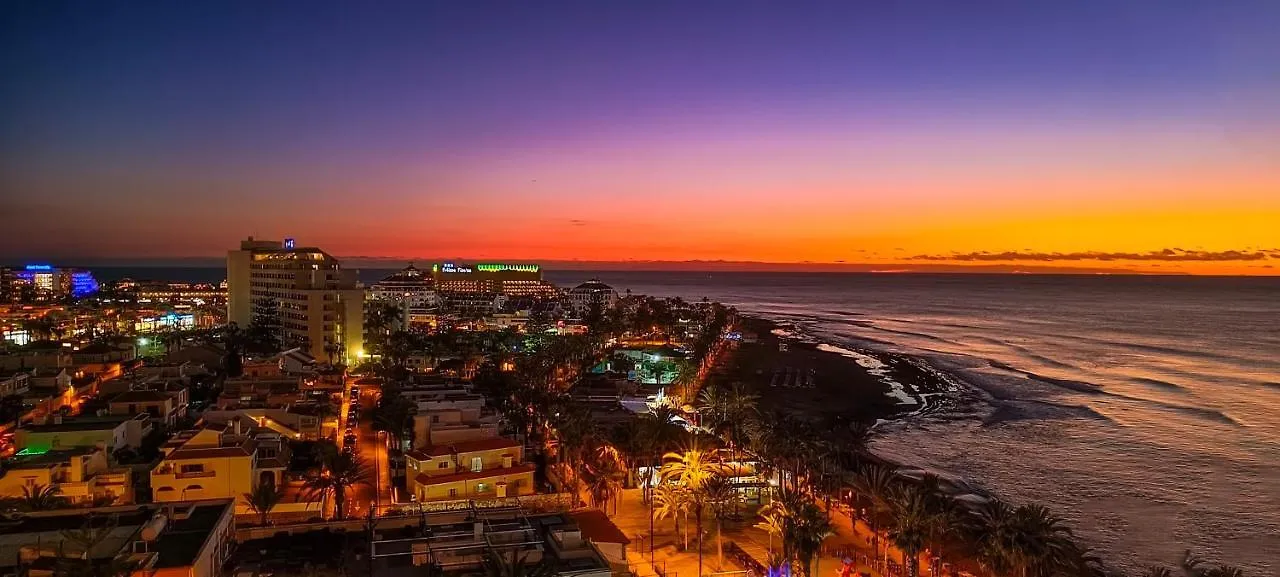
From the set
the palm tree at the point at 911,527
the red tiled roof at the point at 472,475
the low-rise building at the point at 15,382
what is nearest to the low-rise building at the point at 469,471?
the red tiled roof at the point at 472,475

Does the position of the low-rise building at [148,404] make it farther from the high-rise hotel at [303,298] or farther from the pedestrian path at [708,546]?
the high-rise hotel at [303,298]

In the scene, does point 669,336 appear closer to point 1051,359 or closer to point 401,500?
point 1051,359

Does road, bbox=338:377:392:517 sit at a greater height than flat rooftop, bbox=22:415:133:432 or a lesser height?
lesser

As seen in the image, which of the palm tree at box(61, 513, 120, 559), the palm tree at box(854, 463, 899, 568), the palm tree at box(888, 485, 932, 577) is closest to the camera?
the palm tree at box(61, 513, 120, 559)

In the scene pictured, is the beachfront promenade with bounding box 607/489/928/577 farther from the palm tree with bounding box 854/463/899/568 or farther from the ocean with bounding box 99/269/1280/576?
the ocean with bounding box 99/269/1280/576

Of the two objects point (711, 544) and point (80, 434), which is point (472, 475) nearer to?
point (711, 544)

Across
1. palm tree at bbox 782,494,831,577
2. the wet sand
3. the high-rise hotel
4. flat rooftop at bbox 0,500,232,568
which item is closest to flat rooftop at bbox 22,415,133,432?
flat rooftop at bbox 0,500,232,568

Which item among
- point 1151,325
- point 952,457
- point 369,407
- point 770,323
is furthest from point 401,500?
point 1151,325
